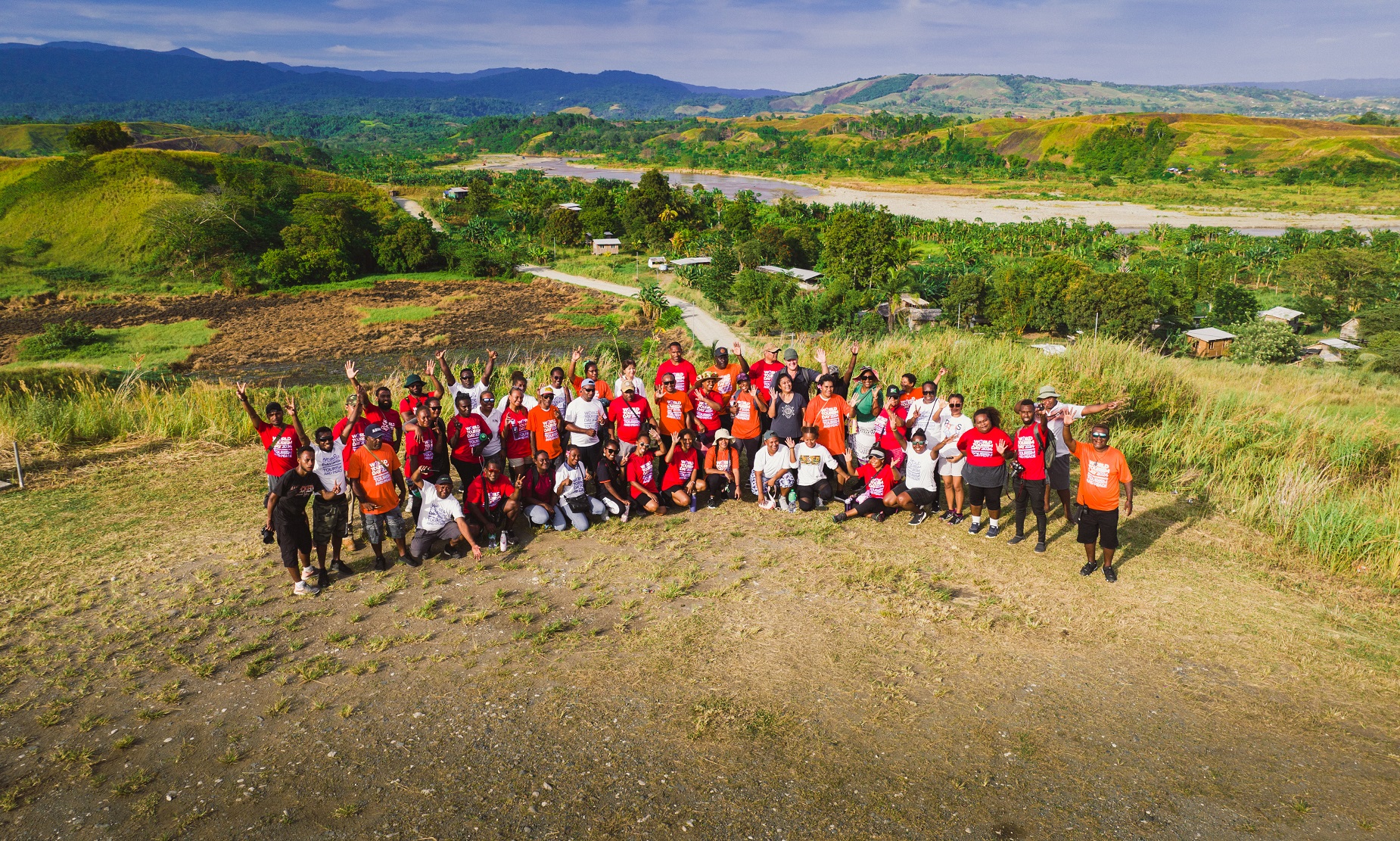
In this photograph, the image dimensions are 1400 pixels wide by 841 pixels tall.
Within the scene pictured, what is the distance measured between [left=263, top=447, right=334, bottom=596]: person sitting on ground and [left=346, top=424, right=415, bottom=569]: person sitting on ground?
319 millimetres

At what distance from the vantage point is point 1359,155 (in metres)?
89.6

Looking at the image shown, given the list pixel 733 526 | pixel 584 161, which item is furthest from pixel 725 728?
pixel 584 161

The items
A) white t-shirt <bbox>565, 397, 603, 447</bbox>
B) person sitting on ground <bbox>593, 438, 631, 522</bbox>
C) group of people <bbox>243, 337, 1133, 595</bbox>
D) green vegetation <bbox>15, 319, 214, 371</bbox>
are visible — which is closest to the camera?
group of people <bbox>243, 337, 1133, 595</bbox>

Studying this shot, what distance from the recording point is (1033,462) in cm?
757

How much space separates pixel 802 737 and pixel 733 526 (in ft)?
11.6

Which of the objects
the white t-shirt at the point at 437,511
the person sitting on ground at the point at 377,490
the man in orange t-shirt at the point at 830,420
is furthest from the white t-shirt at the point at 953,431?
A: the person sitting on ground at the point at 377,490

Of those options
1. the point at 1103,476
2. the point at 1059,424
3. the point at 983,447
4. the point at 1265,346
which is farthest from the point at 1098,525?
the point at 1265,346

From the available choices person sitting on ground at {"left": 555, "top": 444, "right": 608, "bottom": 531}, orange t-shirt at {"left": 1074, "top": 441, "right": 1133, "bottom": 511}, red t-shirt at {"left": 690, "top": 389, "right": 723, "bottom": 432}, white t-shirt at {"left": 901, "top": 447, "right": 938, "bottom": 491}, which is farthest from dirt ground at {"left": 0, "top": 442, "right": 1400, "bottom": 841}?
red t-shirt at {"left": 690, "top": 389, "right": 723, "bottom": 432}

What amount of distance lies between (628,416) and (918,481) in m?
3.39

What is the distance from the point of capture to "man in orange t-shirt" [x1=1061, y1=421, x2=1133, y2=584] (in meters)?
6.91

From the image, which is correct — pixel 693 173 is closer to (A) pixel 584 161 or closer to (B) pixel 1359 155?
(A) pixel 584 161

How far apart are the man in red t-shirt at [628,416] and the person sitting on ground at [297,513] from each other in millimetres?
3160

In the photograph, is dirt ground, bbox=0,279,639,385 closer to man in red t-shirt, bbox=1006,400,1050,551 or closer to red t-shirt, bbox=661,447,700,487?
red t-shirt, bbox=661,447,700,487

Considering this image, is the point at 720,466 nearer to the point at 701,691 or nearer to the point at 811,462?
the point at 811,462
